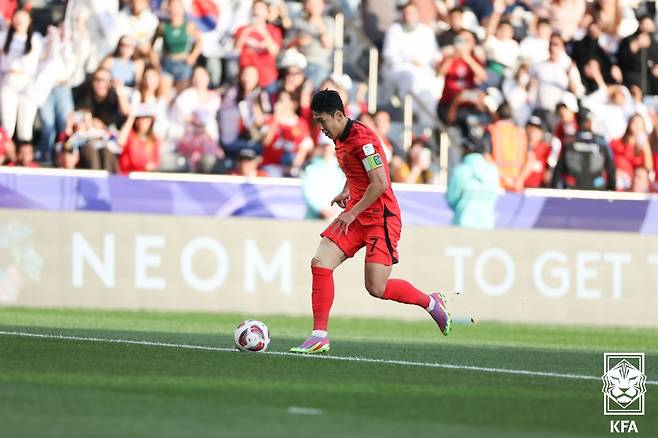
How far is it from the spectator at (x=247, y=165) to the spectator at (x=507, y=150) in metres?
3.27

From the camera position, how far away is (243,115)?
2148cm

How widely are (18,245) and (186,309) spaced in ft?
7.13

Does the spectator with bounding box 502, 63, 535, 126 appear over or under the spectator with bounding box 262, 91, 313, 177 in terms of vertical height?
over

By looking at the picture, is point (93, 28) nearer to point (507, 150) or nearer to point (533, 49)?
point (507, 150)

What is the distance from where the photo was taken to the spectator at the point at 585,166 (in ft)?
73.8

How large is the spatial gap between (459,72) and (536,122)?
4.39ft

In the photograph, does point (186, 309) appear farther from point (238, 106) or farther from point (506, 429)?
point (506, 429)

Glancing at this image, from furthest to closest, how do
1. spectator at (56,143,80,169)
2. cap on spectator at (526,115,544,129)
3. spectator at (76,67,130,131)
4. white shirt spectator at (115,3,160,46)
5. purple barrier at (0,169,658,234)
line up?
cap on spectator at (526,115,544,129) < white shirt spectator at (115,3,160,46) < spectator at (76,67,130,131) < spectator at (56,143,80,169) < purple barrier at (0,169,658,234)

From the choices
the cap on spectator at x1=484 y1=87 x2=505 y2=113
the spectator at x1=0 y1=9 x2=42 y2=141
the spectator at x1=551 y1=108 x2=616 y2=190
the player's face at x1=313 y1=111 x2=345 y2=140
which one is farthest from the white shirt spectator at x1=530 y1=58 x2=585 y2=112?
the player's face at x1=313 y1=111 x2=345 y2=140

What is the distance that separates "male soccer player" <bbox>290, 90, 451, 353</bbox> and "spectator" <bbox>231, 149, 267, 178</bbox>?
322 inches

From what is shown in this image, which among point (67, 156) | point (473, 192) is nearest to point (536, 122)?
point (473, 192)

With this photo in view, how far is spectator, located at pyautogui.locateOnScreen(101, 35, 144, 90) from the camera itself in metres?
21.3

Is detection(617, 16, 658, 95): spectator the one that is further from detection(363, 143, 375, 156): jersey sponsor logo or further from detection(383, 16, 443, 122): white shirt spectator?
detection(363, 143, 375, 156): jersey sponsor logo

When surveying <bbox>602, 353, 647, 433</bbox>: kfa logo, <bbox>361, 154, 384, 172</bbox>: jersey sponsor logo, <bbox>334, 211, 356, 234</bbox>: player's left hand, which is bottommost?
<bbox>602, 353, 647, 433</bbox>: kfa logo
